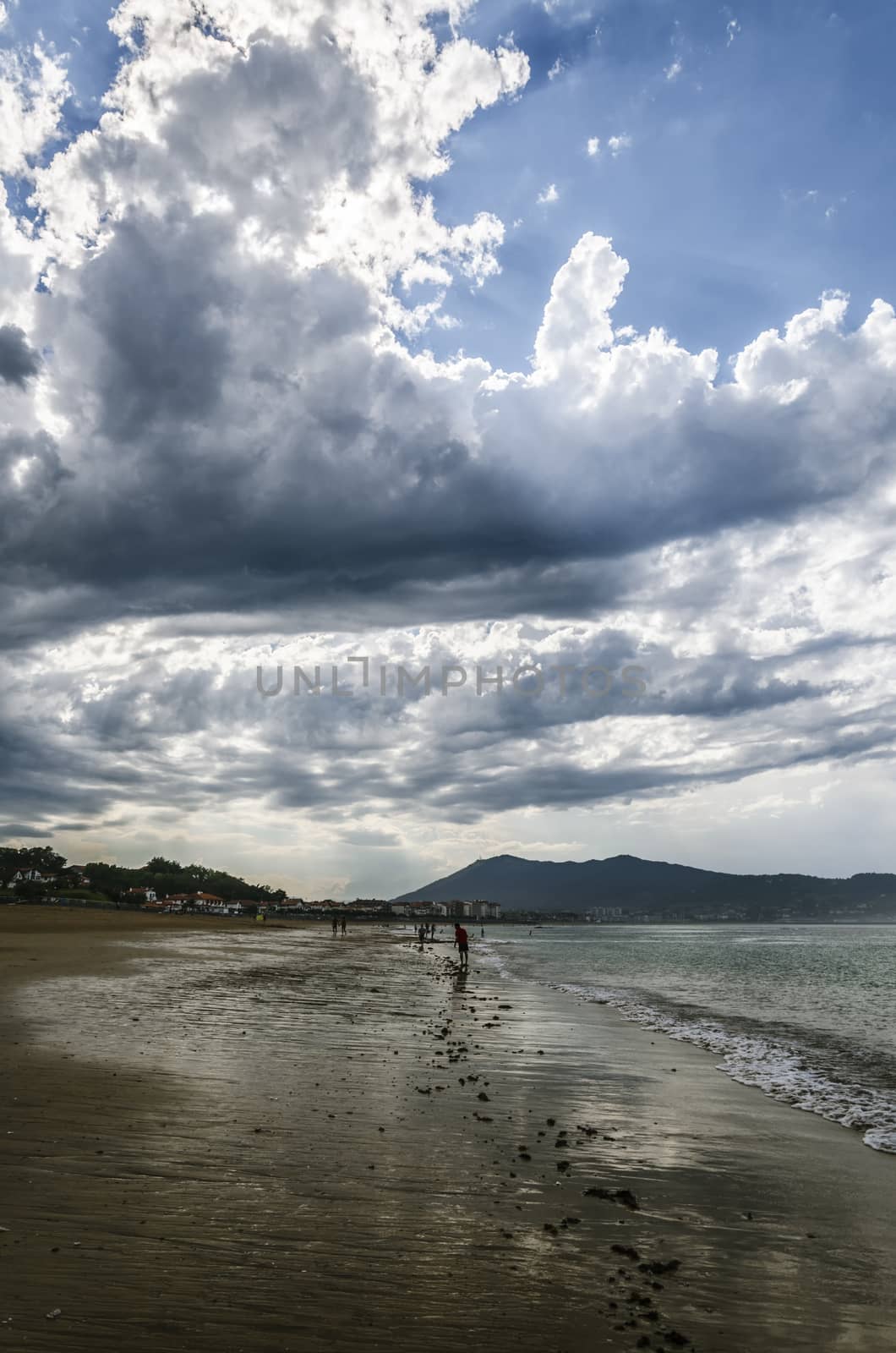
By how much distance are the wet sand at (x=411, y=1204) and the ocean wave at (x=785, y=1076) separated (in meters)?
0.77

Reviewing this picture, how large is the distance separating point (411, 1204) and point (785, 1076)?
1489 cm

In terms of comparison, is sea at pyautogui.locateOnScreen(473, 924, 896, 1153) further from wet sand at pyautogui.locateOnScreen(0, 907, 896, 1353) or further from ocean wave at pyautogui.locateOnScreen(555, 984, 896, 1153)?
wet sand at pyautogui.locateOnScreen(0, 907, 896, 1353)

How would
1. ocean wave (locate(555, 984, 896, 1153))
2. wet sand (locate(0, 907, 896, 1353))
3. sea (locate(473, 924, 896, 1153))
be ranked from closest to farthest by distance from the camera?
wet sand (locate(0, 907, 896, 1353))
ocean wave (locate(555, 984, 896, 1153))
sea (locate(473, 924, 896, 1153))

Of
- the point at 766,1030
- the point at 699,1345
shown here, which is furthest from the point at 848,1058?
the point at 699,1345

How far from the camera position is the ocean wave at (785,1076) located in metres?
15.8

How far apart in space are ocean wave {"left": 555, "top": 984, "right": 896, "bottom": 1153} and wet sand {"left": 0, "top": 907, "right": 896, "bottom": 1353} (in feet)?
2.51

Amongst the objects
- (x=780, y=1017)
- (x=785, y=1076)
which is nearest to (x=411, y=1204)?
(x=785, y=1076)

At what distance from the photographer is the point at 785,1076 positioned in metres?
20.6

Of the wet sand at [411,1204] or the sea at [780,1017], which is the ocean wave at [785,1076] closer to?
the sea at [780,1017]

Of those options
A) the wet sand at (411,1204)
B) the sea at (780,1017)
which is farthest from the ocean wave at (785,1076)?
the wet sand at (411,1204)

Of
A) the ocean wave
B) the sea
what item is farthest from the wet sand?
the sea

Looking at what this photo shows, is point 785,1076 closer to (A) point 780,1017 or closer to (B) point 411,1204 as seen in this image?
(B) point 411,1204

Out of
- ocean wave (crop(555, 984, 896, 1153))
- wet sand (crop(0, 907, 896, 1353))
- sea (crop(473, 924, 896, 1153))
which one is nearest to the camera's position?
wet sand (crop(0, 907, 896, 1353))

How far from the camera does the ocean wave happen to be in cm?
1583
